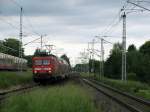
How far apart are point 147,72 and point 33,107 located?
8672 cm

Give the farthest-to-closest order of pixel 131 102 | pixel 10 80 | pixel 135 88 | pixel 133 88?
pixel 10 80, pixel 133 88, pixel 135 88, pixel 131 102

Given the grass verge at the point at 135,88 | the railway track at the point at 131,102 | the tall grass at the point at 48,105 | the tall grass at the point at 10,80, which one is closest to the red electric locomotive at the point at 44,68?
the tall grass at the point at 10,80

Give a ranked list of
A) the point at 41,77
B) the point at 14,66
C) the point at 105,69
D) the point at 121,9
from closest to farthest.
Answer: the point at 41,77 → the point at 121,9 → the point at 14,66 → the point at 105,69

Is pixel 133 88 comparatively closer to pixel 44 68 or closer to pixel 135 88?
pixel 135 88

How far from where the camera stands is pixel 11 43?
601ft

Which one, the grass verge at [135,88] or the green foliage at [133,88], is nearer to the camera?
the grass verge at [135,88]

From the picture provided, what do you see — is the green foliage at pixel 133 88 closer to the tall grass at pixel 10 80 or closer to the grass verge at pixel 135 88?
the grass verge at pixel 135 88

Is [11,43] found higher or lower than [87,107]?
higher

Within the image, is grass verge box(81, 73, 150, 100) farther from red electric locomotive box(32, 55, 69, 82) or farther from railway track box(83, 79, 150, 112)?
red electric locomotive box(32, 55, 69, 82)

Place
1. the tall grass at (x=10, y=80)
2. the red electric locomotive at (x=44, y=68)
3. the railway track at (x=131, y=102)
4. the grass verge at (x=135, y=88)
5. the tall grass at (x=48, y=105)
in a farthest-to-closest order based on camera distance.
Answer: the red electric locomotive at (x=44, y=68)
the tall grass at (x=10, y=80)
the grass verge at (x=135, y=88)
the railway track at (x=131, y=102)
the tall grass at (x=48, y=105)

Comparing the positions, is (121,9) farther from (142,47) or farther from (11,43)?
(11,43)

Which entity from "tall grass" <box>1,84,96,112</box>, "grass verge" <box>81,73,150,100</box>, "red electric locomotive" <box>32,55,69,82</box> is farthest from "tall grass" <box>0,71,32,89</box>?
"tall grass" <box>1,84,96,112</box>

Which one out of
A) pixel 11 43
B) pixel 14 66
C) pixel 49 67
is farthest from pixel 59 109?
pixel 11 43

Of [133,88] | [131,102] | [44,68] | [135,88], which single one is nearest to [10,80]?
[44,68]
